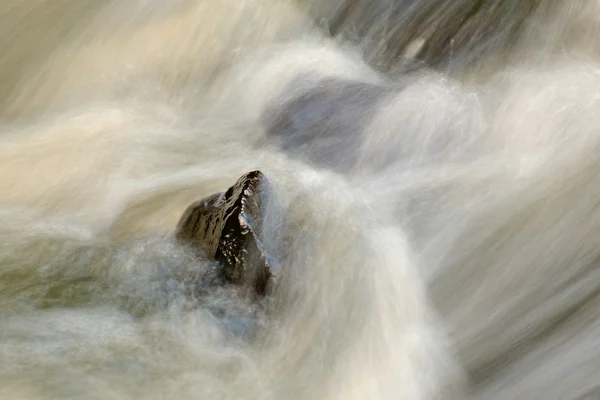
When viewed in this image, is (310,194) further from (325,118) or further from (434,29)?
(434,29)

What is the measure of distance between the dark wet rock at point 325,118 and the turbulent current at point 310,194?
0.05ft

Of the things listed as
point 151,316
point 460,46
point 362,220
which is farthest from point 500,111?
point 151,316

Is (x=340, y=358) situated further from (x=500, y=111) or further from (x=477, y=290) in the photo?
(x=500, y=111)

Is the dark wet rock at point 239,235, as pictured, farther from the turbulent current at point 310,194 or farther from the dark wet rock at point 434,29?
the dark wet rock at point 434,29

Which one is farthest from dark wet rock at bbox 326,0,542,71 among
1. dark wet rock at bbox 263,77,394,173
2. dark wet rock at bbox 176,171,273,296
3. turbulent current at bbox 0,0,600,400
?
dark wet rock at bbox 176,171,273,296

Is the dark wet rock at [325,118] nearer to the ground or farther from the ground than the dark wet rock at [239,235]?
farther from the ground

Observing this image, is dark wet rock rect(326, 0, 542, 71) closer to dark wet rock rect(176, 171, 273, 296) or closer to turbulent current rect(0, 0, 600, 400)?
turbulent current rect(0, 0, 600, 400)

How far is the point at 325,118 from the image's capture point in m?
3.71

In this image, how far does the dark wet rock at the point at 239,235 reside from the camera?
2.62 metres

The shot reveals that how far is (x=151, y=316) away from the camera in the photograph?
2607 millimetres

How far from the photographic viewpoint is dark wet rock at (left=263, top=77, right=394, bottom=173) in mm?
3516

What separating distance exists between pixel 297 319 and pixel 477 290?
2.27 ft

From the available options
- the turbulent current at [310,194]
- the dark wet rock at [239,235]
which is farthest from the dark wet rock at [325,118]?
the dark wet rock at [239,235]

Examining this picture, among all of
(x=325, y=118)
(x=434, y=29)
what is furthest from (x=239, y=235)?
(x=434, y=29)
